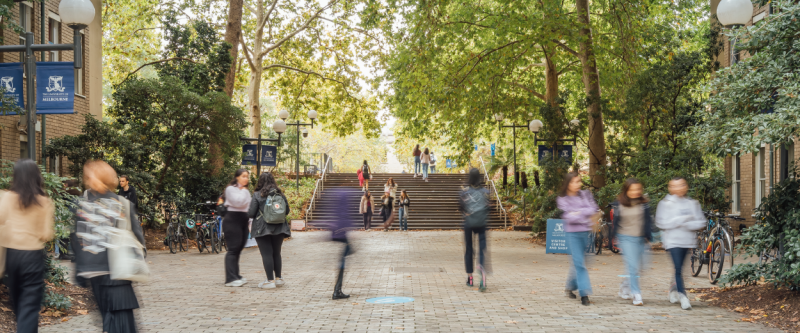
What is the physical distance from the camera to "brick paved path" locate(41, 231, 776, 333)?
6.95m

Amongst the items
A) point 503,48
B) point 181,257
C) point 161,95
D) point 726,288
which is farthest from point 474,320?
point 503,48

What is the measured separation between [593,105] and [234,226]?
12805mm

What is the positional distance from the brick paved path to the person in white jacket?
42cm

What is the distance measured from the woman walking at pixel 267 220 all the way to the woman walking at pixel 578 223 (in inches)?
153

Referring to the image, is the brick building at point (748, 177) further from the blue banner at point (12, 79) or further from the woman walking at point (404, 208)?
the blue banner at point (12, 79)

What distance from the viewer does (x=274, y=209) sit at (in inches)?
382

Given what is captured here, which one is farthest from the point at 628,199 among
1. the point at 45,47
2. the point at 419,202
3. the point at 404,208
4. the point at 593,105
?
the point at 419,202

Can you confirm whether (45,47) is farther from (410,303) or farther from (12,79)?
(410,303)

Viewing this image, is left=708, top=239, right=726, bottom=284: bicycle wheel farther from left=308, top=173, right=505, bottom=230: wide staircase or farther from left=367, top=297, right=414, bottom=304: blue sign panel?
left=308, top=173, right=505, bottom=230: wide staircase

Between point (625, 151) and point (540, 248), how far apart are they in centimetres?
414

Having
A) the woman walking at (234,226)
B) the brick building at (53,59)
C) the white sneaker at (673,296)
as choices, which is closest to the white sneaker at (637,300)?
the white sneaker at (673,296)

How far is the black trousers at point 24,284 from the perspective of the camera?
4.84 meters

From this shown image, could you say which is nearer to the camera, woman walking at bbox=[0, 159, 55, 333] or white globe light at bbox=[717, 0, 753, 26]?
woman walking at bbox=[0, 159, 55, 333]

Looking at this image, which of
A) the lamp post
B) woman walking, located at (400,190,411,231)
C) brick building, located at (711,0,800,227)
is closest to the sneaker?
the lamp post
